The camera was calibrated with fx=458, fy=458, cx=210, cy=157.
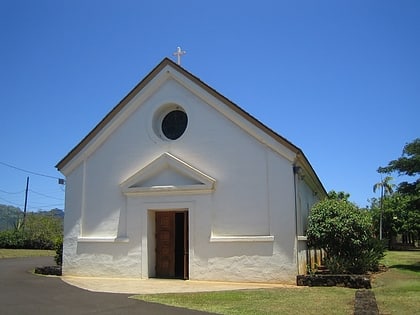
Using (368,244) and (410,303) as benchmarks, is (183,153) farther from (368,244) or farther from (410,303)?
(410,303)

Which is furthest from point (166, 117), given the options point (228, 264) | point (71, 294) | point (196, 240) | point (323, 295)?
point (323, 295)

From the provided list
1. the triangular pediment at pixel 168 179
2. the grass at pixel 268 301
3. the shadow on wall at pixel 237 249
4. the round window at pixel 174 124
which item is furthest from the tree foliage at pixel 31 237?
the grass at pixel 268 301

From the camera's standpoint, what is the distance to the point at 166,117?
1833 centimetres

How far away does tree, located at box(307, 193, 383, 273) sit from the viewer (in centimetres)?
1534

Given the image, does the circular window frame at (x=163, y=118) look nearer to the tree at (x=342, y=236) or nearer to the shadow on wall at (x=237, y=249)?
the shadow on wall at (x=237, y=249)

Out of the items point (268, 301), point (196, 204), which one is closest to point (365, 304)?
point (268, 301)

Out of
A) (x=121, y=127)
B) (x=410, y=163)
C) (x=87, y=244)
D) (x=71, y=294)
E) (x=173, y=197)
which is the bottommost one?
(x=71, y=294)

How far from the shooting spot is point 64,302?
10977 millimetres

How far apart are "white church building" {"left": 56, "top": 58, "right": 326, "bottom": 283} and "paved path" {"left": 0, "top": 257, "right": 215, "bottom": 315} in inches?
139

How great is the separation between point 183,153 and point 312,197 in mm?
8302

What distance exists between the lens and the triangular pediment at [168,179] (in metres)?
16.5

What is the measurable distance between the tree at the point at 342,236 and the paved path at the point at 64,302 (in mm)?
6988

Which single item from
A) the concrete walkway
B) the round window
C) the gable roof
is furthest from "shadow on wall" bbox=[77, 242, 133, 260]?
the round window

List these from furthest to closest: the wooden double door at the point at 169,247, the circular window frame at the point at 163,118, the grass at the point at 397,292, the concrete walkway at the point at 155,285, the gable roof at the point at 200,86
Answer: the circular window frame at the point at 163,118, the wooden double door at the point at 169,247, the gable roof at the point at 200,86, the concrete walkway at the point at 155,285, the grass at the point at 397,292
